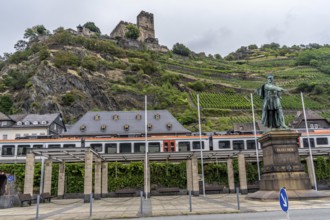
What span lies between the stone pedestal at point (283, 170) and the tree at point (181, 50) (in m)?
154

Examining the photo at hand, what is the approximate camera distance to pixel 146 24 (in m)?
162

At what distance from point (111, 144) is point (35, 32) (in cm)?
11773

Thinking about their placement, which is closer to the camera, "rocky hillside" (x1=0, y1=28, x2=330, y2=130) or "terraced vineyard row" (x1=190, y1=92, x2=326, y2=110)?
"rocky hillside" (x1=0, y1=28, x2=330, y2=130)

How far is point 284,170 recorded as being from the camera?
16.9m

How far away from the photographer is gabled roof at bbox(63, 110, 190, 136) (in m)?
47.7

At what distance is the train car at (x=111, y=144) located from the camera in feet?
124

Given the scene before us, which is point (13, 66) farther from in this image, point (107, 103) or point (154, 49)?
point (154, 49)

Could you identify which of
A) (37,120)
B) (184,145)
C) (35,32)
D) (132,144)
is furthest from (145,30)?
(184,145)

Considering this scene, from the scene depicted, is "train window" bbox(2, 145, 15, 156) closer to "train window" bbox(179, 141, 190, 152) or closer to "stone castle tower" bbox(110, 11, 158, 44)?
"train window" bbox(179, 141, 190, 152)

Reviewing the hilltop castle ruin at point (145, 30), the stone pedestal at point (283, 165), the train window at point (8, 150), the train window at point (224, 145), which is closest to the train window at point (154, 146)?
the train window at point (224, 145)

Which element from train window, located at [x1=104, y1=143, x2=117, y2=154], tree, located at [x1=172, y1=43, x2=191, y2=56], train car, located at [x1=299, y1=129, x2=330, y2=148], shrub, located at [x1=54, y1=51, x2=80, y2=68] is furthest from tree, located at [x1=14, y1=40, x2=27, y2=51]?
train car, located at [x1=299, y1=129, x2=330, y2=148]

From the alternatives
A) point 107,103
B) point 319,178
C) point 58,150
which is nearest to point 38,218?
point 58,150

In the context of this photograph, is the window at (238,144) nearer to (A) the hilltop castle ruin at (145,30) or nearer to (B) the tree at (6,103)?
(B) the tree at (6,103)

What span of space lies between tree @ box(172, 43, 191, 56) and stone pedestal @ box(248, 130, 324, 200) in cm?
15423
